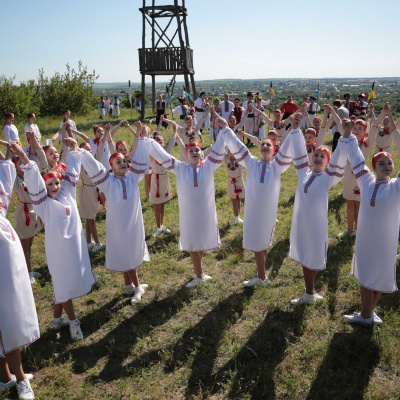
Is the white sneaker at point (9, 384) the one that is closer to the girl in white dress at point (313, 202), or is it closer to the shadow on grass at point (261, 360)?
the shadow on grass at point (261, 360)

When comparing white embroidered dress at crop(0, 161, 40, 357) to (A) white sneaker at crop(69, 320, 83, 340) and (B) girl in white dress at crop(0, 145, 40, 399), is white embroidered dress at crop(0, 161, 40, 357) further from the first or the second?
(A) white sneaker at crop(69, 320, 83, 340)

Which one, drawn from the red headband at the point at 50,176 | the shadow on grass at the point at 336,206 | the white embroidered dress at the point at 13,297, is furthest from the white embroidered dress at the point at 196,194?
the shadow on grass at the point at 336,206

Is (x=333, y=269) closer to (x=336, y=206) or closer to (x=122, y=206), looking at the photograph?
(x=336, y=206)

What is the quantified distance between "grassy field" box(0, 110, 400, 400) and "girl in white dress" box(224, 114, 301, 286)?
0.90 m

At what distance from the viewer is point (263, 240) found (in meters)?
5.20

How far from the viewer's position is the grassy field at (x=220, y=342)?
12.4 feet

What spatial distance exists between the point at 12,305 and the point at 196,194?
8.82ft

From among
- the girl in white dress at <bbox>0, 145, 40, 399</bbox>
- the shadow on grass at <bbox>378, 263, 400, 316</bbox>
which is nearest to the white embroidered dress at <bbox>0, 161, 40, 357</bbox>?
the girl in white dress at <bbox>0, 145, 40, 399</bbox>

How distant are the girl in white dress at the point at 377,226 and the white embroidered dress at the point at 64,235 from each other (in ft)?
11.2

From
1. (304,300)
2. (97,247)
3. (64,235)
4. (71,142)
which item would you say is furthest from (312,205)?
(97,247)

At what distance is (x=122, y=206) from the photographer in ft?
15.9

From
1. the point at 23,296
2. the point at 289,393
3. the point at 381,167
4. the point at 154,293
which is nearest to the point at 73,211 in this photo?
the point at 23,296

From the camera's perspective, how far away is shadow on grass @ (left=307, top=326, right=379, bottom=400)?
12.0 ft

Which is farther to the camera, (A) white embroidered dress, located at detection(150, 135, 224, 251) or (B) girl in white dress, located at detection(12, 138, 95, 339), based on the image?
(A) white embroidered dress, located at detection(150, 135, 224, 251)
